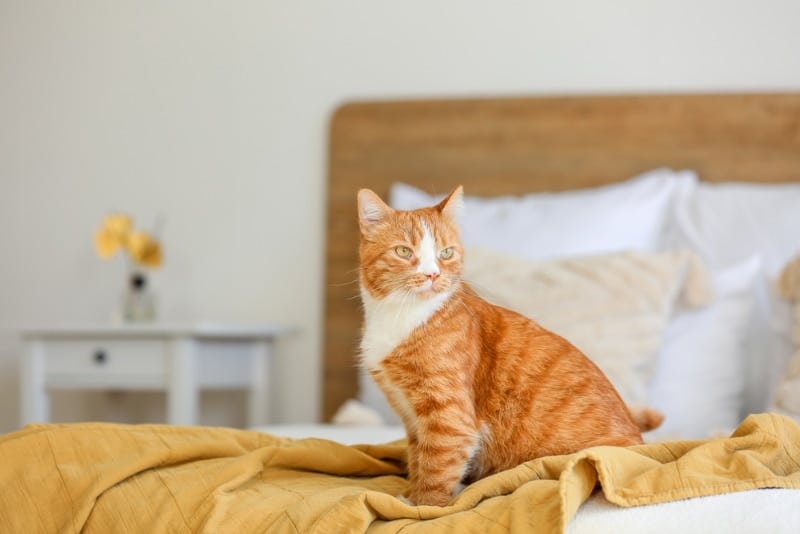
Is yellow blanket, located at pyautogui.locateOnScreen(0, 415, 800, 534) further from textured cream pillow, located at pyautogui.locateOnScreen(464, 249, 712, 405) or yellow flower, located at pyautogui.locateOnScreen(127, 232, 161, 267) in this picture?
yellow flower, located at pyautogui.locateOnScreen(127, 232, 161, 267)

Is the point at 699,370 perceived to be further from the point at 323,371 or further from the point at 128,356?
the point at 128,356

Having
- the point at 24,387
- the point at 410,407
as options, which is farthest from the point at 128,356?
the point at 410,407

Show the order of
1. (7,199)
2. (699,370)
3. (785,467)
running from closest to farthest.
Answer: (785,467) < (699,370) < (7,199)

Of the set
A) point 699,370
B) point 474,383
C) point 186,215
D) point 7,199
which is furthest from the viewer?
point 7,199

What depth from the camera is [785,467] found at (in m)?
1.08

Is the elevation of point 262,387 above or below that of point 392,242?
below

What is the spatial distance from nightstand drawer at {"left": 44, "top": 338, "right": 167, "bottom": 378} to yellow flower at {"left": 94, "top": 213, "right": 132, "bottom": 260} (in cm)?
32

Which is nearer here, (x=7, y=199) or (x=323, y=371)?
(x=323, y=371)

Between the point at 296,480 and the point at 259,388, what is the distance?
5.36 ft

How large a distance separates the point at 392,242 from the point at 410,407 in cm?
21

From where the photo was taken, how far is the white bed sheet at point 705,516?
91cm

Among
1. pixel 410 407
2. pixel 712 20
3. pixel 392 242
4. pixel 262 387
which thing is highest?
pixel 712 20

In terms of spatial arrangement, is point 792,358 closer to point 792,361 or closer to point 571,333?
point 792,361

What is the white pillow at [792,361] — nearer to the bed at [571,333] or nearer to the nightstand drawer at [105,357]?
the bed at [571,333]
